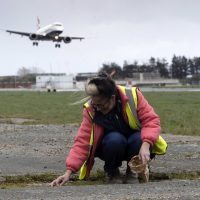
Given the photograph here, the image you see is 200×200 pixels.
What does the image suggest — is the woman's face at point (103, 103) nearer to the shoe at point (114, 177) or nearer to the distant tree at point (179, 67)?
the shoe at point (114, 177)

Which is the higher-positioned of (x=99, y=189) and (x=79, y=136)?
(x=79, y=136)

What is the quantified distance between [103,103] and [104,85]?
20 centimetres

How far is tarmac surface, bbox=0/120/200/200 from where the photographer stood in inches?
171

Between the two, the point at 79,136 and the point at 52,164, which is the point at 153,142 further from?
the point at 52,164

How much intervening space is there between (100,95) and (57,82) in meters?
92.4

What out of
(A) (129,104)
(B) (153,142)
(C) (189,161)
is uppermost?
(A) (129,104)

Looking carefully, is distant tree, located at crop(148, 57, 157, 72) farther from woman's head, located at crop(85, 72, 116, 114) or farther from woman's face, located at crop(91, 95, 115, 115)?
woman's head, located at crop(85, 72, 116, 114)

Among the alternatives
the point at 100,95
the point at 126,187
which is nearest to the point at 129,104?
the point at 100,95

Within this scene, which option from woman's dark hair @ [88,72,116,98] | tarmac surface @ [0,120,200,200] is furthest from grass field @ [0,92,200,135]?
tarmac surface @ [0,120,200,200]

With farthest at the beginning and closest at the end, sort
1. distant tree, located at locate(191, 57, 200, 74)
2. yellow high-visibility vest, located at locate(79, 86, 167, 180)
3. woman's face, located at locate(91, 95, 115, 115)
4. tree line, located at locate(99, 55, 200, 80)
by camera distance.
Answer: distant tree, located at locate(191, 57, 200, 74) → tree line, located at locate(99, 55, 200, 80) → yellow high-visibility vest, located at locate(79, 86, 167, 180) → woman's face, located at locate(91, 95, 115, 115)

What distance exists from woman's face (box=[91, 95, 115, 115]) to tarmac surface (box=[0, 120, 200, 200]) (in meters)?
0.71

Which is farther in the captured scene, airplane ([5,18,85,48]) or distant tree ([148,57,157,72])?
distant tree ([148,57,157,72])

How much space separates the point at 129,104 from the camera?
494 centimetres

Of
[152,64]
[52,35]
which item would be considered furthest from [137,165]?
[152,64]
